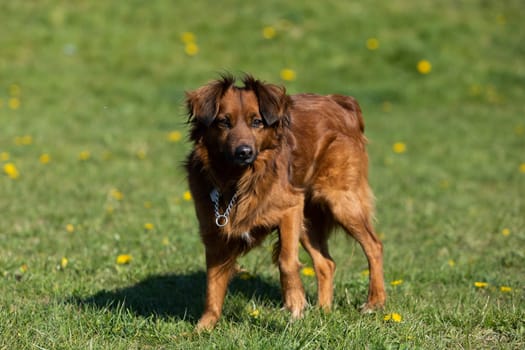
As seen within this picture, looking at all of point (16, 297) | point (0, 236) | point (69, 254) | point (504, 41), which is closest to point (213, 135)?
point (16, 297)

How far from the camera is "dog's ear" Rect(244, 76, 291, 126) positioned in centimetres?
484

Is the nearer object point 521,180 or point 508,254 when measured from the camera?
point 508,254

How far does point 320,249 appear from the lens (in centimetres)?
598

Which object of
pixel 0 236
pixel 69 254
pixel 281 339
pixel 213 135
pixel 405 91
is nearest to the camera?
pixel 281 339

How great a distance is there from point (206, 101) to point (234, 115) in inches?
7.6

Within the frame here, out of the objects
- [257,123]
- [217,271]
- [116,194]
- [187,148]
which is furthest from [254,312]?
[187,148]

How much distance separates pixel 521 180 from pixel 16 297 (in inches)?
288

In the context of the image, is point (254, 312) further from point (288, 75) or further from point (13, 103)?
point (288, 75)

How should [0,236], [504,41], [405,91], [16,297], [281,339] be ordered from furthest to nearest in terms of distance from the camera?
[504,41], [405,91], [0,236], [16,297], [281,339]

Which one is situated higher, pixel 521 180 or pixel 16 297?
pixel 16 297

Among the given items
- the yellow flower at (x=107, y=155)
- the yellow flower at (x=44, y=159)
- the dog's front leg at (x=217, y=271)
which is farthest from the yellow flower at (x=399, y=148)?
the dog's front leg at (x=217, y=271)

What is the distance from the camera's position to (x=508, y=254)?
23.3ft

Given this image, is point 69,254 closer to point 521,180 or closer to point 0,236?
point 0,236

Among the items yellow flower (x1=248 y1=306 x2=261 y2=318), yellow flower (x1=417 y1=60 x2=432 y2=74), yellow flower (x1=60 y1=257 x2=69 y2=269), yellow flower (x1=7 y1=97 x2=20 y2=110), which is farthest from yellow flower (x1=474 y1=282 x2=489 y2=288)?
yellow flower (x1=417 y1=60 x2=432 y2=74)
